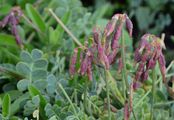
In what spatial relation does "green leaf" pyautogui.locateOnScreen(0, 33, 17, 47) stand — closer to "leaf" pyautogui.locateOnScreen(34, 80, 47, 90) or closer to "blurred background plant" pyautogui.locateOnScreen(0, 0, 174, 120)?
"blurred background plant" pyautogui.locateOnScreen(0, 0, 174, 120)

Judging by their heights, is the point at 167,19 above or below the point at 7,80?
above

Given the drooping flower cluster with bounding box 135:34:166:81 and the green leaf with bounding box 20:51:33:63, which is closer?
the drooping flower cluster with bounding box 135:34:166:81

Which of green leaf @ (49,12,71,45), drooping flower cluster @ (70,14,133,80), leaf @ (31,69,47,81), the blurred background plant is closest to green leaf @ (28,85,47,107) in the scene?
the blurred background plant

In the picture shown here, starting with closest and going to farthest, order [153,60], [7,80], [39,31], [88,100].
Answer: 1. [153,60]
2. [88,100]
3. [7,80]
4. [39,31]

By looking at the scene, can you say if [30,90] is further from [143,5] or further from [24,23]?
[143,5]

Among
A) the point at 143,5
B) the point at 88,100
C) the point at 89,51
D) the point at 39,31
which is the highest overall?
the point at 143,5

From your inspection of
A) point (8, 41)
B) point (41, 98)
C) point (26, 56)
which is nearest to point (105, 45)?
point (41, 98)

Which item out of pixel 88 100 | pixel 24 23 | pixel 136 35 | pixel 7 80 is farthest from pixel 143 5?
pixel 88 100
